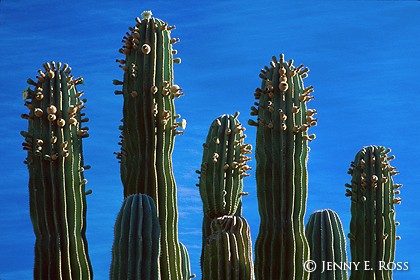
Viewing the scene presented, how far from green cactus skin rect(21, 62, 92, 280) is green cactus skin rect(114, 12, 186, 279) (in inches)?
16.5

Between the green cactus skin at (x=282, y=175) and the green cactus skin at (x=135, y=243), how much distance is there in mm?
1160

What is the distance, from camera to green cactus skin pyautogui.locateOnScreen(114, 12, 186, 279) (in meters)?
6.37

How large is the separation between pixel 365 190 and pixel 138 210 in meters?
2.83

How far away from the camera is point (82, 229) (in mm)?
6320

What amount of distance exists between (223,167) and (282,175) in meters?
0.57

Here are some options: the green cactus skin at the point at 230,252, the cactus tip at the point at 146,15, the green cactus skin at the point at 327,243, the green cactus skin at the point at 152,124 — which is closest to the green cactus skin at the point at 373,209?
the green cactus skin at the point at 327,243

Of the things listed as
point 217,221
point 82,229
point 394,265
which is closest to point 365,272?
point 394,265

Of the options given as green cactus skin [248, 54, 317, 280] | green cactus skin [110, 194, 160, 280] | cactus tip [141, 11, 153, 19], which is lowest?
green cactus skin [110, 194, 160, 280]

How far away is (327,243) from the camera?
21.0ft

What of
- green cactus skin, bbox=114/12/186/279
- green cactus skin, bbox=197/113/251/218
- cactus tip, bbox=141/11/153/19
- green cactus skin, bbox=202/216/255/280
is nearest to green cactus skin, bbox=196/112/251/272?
green cactus skin, bbox=197/113/251/218

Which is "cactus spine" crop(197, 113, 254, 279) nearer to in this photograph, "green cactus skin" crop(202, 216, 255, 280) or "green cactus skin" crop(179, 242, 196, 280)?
"green cactus skin" crop(179, 242, 196, 280)

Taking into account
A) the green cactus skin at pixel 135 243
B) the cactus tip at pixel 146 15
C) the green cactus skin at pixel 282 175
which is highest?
the cactus tip at pixel 146 15

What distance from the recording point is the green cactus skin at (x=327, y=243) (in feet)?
20.9

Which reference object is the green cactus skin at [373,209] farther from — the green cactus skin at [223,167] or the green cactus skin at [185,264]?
the green cactus skin at [185,264]
